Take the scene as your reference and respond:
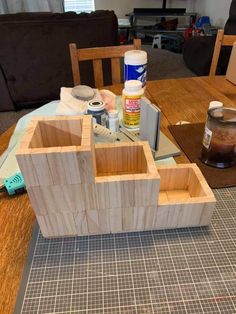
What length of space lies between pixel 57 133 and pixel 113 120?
279 mm

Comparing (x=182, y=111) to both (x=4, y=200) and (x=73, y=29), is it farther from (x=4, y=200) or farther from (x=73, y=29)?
(x=73, y=29)

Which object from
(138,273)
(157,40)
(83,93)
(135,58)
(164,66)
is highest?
(135,58)

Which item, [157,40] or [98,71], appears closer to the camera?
[98,71]

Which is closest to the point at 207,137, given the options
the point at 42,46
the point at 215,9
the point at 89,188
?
the point at 89,188

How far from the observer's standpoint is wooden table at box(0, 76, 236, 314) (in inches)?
16.7

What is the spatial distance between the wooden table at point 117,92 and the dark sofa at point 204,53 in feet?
4.08

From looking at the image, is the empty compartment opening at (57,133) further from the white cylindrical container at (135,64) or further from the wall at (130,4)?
the wall at (130,4)

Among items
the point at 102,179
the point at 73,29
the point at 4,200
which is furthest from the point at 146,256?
the point at 73,29

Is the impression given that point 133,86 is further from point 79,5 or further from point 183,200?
point 79,5

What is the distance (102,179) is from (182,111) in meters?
0.63

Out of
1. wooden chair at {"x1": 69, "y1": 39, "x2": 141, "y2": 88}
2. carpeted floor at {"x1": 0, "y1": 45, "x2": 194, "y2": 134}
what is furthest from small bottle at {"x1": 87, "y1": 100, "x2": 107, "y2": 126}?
carpeted floor at {"x1": 0, "y1": 45, "x2": 194, "y2": 134}

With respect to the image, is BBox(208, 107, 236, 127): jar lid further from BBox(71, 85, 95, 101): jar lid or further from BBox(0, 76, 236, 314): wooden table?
BBox(71, 85, 95, 101): jar lid

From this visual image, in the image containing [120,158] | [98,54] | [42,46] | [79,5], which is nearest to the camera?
[120,158]

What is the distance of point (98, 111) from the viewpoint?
700 millimetres
